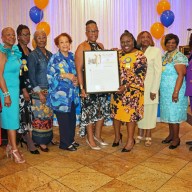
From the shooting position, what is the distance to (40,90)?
3018 mm

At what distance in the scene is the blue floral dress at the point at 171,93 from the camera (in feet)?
10.3

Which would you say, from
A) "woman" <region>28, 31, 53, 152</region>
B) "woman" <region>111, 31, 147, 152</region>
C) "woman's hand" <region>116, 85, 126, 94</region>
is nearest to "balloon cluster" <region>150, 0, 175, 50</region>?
"woman" <region>111, 31, 147, 152</region>

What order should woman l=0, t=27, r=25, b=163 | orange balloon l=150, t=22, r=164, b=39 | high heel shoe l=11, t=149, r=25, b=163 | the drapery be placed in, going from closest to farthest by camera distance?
woman l=0, t=27, r=25, b=163 → high heel shoe l=11, t=149, r=25, b=163 → orange balloon l=150, t=22, r=164, b=39 → the drapery

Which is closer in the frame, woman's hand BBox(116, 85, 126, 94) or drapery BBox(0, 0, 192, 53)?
woman's hand BBox(116, 85, 126, 94)

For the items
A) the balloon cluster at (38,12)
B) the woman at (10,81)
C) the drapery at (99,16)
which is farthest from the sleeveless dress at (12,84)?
the drapery at (99,16)

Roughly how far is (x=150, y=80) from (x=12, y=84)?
5.47 ft

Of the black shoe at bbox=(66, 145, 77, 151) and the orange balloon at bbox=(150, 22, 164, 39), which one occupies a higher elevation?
the orange balloon at bbox=(150, 22, 164, 39)

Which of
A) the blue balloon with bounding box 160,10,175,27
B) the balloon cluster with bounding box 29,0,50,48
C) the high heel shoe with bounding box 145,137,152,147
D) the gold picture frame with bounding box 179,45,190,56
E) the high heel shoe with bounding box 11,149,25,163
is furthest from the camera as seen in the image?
the gold picture frame with bounding box 179,45,190,56

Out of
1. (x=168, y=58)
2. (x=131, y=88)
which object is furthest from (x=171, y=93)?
(x=131, y=88)

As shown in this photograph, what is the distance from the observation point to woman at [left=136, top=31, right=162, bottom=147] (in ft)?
10.4

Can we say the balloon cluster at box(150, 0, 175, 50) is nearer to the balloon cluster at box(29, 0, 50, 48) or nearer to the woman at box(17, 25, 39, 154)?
the balloon cluster at box(29, 0, 50, 48)

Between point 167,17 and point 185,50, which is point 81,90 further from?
point 185,50

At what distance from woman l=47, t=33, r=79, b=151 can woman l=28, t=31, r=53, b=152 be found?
0.10 m

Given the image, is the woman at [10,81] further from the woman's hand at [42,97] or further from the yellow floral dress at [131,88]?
the yellow floral dress at [131,88]
